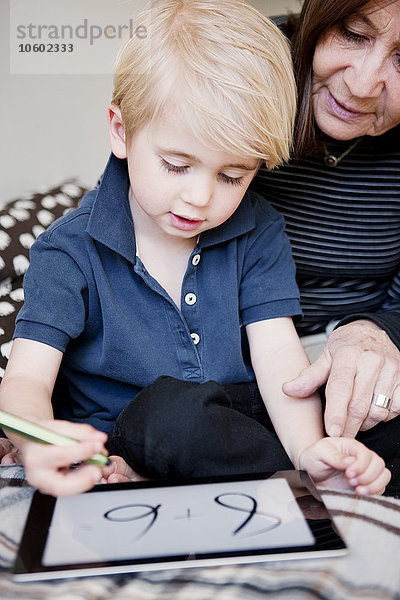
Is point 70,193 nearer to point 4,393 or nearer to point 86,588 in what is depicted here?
point 4,393

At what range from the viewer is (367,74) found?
3.24 feet

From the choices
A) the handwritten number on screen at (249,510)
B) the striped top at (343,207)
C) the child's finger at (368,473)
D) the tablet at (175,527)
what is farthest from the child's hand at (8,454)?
the striped top at (343,207)

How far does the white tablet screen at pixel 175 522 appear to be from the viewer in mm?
620

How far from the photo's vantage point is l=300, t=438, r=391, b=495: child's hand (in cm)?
77

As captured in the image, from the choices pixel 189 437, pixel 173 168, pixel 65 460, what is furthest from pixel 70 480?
pixel 173 168

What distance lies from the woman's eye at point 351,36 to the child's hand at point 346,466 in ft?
1.96

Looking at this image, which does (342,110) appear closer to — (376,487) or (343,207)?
(343,207)

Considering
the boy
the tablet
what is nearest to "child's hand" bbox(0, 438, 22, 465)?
the boy

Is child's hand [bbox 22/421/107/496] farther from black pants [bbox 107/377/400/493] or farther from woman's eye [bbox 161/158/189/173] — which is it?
woman's eye [bbox 161/158/189/173]

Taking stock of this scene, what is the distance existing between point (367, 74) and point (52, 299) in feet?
1.85

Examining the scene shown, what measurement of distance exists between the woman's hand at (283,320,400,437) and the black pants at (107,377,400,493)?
0.29 ft

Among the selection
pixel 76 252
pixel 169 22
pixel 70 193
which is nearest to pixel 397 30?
pixel 169 22

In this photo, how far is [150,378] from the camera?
0.99m

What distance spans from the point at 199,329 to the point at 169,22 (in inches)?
17.5
